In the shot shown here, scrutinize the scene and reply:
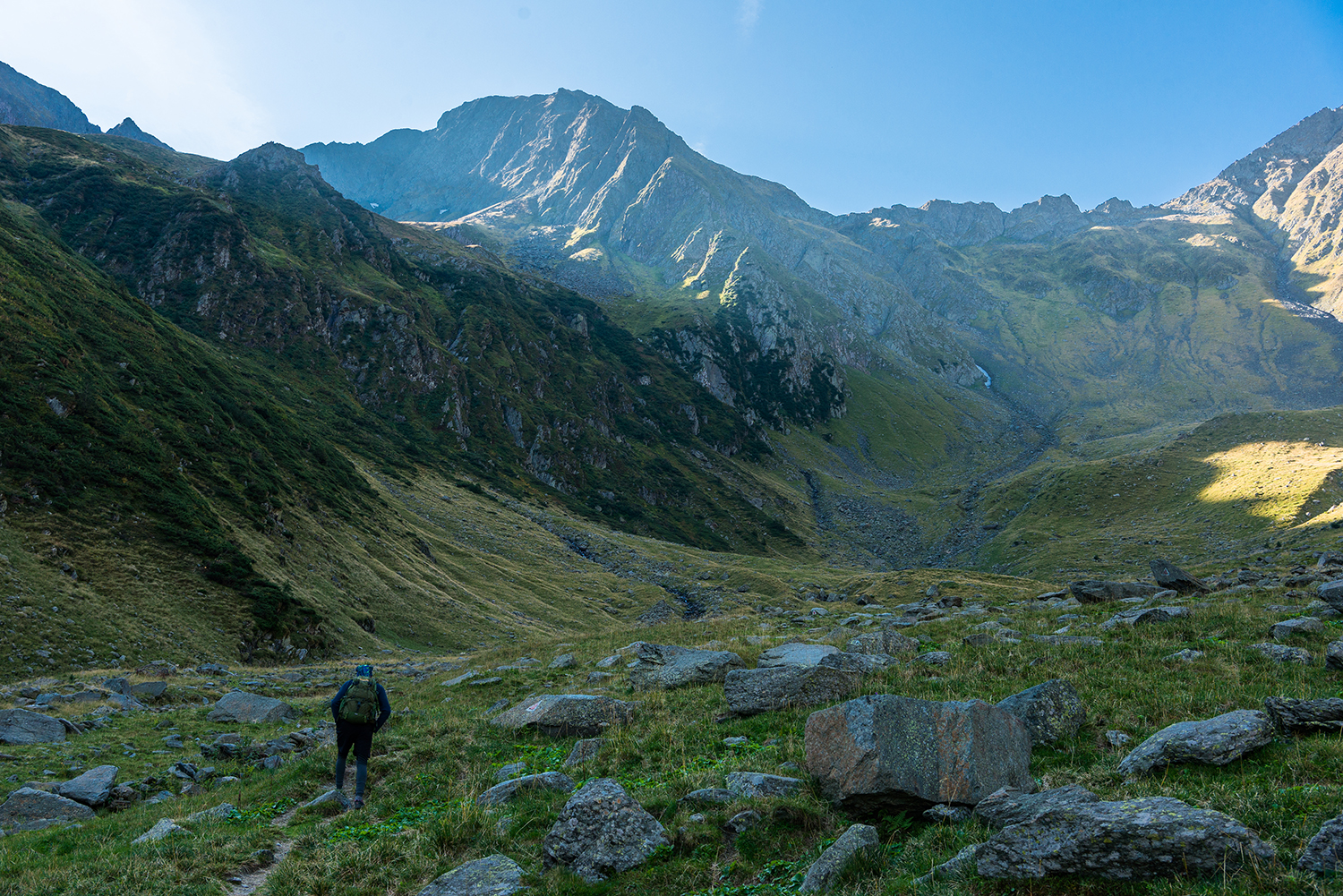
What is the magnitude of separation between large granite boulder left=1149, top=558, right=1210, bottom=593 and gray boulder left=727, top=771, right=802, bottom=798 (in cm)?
2717

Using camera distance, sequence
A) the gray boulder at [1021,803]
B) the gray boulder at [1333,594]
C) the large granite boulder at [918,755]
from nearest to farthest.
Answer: the gray boulder at [1021,803], the large granite boulder at [918,755], the gray boulder at [1333,594]

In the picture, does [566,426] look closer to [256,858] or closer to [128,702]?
[128,702]

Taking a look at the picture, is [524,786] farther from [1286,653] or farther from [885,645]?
[1286,653]

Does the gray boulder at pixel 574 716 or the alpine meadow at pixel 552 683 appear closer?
the alpine meadow at pixel 552 683

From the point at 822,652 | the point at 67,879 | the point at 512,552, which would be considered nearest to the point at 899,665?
the point at 822,652

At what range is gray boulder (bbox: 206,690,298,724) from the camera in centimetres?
2192

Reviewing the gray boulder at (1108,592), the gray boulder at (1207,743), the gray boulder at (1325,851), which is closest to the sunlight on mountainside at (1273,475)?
the gray boulder at (1108,592)

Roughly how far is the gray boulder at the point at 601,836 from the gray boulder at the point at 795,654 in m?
9.63

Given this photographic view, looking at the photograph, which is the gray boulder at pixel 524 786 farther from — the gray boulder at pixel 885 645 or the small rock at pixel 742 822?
the gray boulder at pixel 885 645

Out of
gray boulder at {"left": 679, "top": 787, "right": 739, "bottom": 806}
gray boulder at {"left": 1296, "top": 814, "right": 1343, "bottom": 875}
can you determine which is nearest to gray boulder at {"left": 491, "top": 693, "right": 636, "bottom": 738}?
gray boulder at {"left": 679, "top": 787, "right": 739, "bottom": 806}

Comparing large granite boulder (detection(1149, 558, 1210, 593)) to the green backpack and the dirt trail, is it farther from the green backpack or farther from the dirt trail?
the dirt trail

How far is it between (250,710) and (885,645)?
22.6 m

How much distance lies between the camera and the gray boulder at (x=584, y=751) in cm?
1389

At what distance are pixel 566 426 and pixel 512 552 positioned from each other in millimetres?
75148
